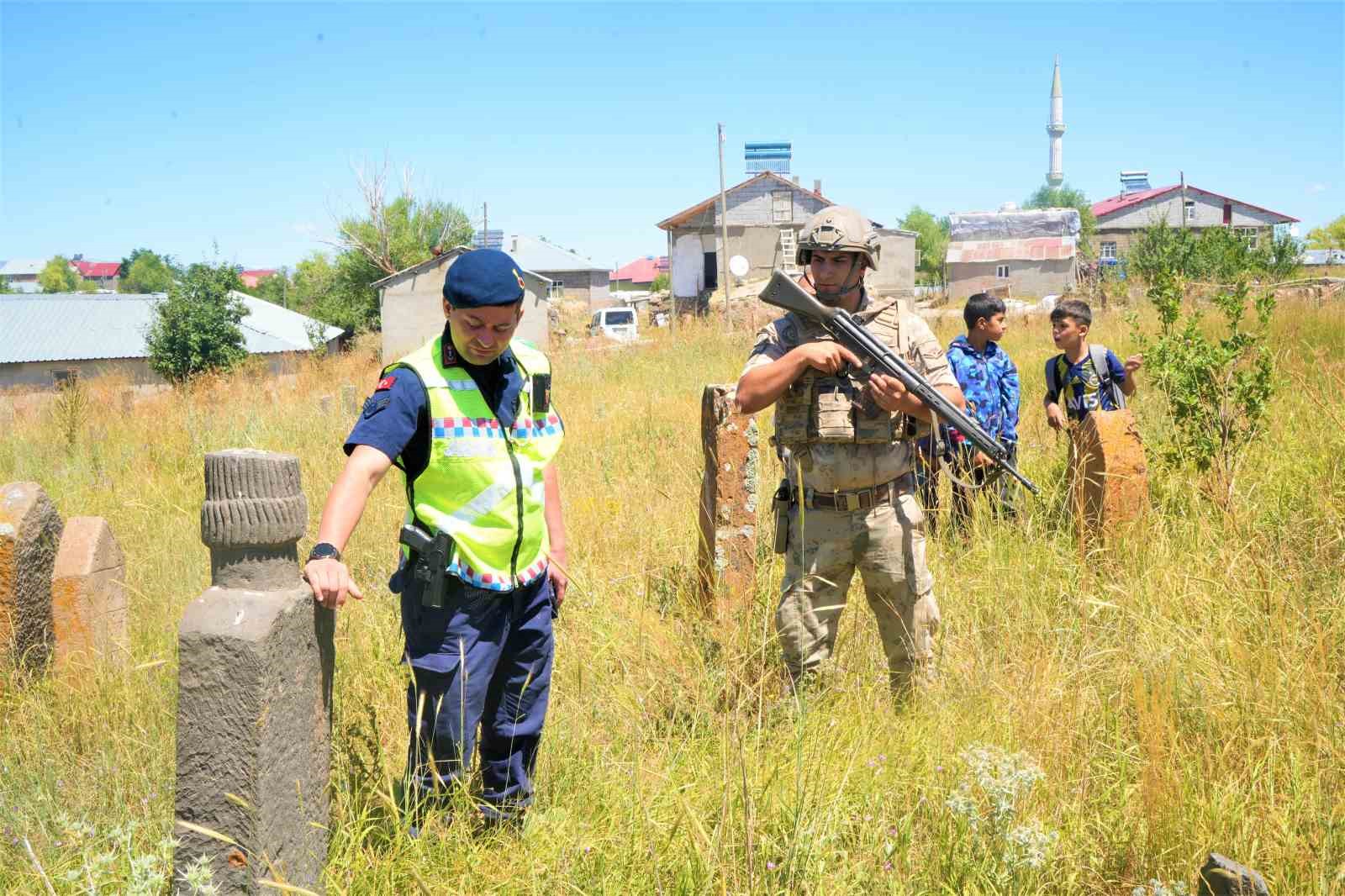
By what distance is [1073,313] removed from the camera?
4.99m

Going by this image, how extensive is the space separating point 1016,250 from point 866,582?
4425 centimetres

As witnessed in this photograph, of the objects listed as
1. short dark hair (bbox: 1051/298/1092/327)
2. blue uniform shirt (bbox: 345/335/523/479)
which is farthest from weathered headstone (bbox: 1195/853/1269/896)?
short dark hair (bbox: 1051/298/1092/327)

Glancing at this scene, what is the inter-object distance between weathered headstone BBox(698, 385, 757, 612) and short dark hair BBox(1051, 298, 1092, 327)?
2.23 metres

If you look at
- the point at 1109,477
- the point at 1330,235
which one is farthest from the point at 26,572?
the point at 1330,235

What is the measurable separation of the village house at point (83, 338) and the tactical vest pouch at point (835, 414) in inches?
1311

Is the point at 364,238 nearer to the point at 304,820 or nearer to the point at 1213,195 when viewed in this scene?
the point at 304,820

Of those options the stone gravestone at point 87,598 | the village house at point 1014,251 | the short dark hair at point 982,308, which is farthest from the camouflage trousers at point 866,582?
the village house at point 1014,251

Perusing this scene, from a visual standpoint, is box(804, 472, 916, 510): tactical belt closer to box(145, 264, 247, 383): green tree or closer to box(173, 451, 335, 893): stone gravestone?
box(173, 451, 335, 893): stone gravestone

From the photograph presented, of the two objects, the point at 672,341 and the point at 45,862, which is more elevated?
the point at 672,341

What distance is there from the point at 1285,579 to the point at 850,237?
2229 millimetres

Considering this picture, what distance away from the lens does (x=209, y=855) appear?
1721mm

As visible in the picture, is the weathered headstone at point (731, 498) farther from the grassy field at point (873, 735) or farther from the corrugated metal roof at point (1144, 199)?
the corrugated metal roof at point (1144, 199)

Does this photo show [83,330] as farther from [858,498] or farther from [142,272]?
[142,272]

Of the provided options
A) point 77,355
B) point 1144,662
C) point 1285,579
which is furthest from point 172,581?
point 77,355
